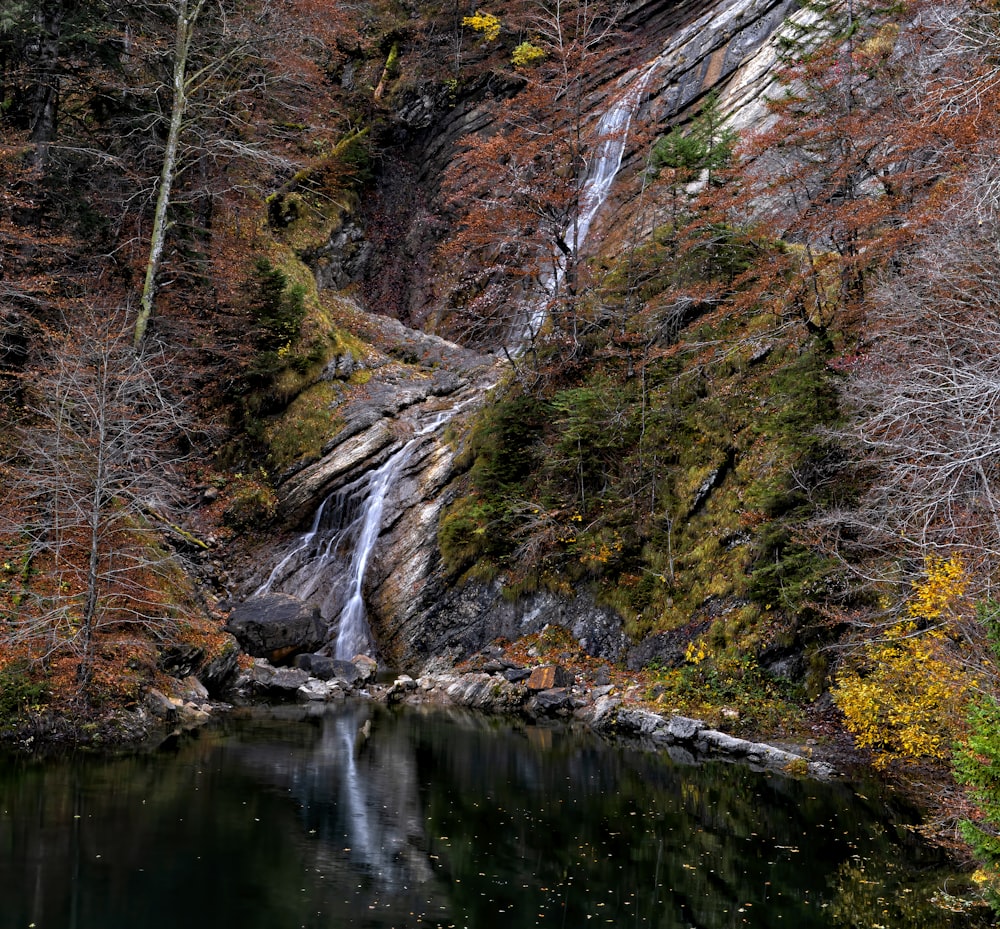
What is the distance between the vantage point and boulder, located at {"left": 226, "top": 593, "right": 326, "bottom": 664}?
741 inches

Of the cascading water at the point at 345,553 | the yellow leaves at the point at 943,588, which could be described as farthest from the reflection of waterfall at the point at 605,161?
the yellow leaves at the point at 943,588

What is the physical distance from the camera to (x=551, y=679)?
1689 centimetres

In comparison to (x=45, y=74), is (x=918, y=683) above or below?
below

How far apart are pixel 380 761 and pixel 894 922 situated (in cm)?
755

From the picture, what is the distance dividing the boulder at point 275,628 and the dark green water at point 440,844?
5.47 m

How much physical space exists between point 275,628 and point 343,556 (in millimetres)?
3460

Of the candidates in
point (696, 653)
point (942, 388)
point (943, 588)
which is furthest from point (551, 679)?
point (942, 388)

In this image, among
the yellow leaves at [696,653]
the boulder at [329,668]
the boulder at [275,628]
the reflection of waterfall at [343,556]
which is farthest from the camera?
the reflection of waterfall at [343,556]

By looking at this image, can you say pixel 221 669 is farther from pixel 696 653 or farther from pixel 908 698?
pixel 908 698

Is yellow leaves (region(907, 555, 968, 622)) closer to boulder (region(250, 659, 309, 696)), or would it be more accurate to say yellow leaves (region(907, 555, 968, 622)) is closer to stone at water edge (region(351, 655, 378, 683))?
stone at water edge (region(351, 655, 378, 683))

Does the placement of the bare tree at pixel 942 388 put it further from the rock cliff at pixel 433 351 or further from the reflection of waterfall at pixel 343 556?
the reflection of waterfall at pixel 343 556

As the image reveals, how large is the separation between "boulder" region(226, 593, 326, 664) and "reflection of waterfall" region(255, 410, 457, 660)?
1.17 m

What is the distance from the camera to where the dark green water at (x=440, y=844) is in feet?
25.2

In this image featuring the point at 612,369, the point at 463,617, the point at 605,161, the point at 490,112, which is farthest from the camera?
the point at 490,112
